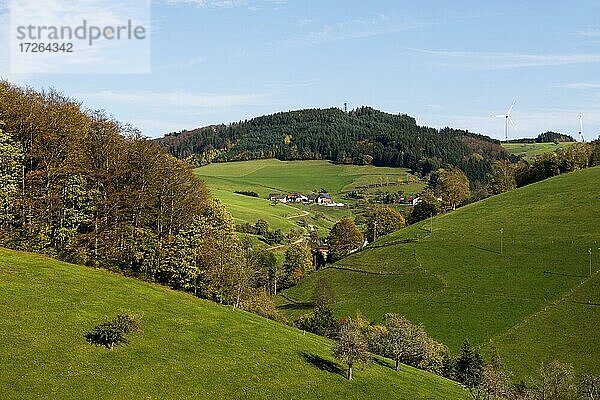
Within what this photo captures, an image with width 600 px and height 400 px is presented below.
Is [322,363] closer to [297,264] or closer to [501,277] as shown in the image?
[501,277]

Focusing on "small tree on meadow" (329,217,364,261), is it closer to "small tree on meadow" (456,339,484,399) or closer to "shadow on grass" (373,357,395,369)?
"small tree on meadow" (456,339,484,399)

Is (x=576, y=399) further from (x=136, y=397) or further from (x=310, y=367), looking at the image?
(x=136, y=397)

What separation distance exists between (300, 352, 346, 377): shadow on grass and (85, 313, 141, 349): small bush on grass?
16857mm

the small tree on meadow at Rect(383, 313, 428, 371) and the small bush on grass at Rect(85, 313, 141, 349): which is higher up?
the small bush on grass at Rect(85, 313, 141, 349)

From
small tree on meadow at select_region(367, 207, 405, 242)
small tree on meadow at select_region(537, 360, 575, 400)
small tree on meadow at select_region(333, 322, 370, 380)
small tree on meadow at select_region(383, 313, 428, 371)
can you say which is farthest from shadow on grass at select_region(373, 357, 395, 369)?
small tree on meadow at select_region(367, 207, 405, 242)

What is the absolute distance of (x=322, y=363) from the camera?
5722cm

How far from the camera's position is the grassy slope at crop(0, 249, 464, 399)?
4219cm

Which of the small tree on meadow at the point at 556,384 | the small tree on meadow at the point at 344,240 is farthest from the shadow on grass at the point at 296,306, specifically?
the small tree on meadow at the point at 556,384

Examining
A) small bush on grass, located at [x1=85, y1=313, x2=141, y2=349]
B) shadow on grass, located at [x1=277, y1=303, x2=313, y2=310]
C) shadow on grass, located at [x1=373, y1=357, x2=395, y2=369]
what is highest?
small bush on grass, located at [x1=85, y1=313, x2=141, y2=349]

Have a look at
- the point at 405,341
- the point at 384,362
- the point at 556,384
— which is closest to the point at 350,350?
the point at 384,362

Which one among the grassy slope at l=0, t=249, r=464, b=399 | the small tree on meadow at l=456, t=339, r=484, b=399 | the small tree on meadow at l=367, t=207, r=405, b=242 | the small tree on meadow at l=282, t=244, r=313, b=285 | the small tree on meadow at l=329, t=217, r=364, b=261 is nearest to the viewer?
the grassy slope at l=0, t=249, r=464, b=399

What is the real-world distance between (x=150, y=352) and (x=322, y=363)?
16.8 metres

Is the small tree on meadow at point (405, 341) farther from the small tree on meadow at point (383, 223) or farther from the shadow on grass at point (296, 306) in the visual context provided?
the small tree on meadow at point (383, 223)

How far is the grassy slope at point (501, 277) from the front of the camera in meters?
89.0
